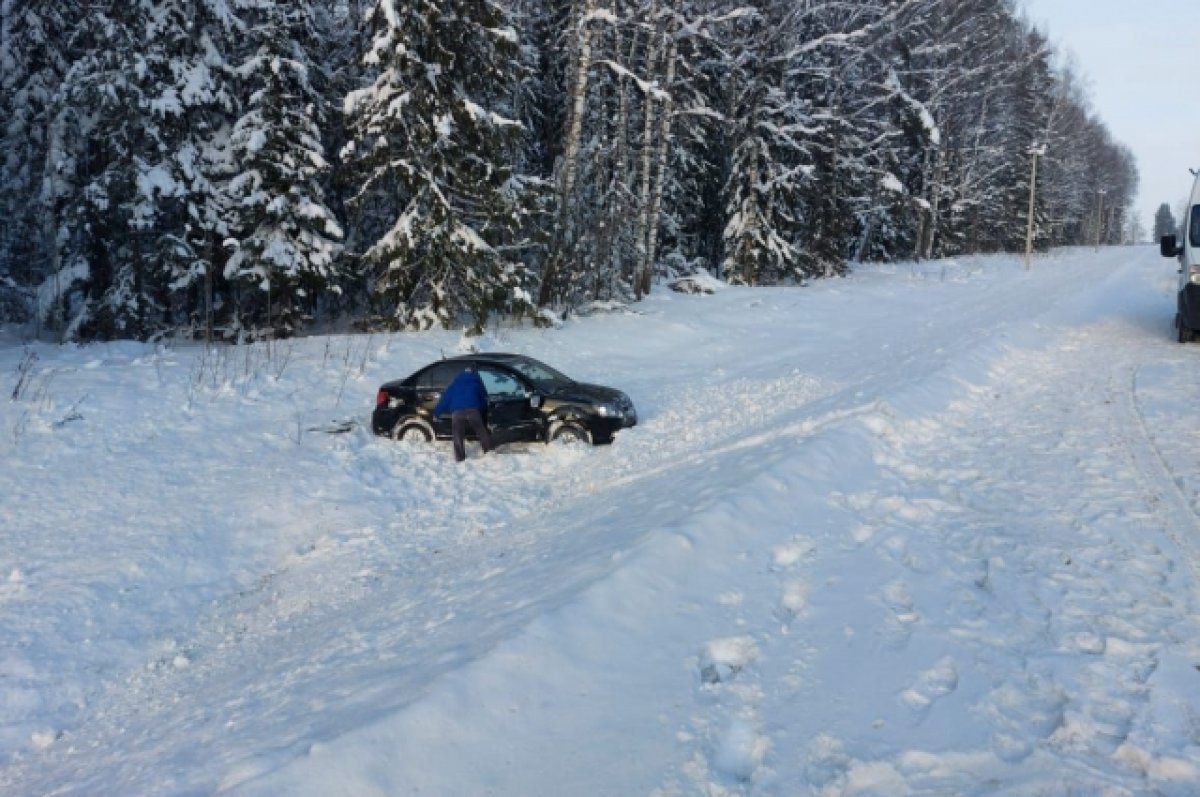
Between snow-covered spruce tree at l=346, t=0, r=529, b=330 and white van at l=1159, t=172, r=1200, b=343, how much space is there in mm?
13097

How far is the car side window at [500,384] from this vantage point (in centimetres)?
1115

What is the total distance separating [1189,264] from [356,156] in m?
17.6

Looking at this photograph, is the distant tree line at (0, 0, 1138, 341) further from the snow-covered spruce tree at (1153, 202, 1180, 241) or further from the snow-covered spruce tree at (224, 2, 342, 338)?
the snow-covered spruce tree at (1153, 202, 1180, 241)

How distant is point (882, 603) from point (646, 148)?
801 inches

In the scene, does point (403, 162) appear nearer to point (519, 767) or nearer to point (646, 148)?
point (646, 148)

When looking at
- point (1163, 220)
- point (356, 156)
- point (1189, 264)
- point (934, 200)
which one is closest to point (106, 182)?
point (356, 156)

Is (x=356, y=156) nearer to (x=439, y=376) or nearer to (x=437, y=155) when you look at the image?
(x=437, y=155)

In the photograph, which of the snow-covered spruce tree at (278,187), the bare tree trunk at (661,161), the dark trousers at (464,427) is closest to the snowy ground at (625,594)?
the dark trousers at (464,427)

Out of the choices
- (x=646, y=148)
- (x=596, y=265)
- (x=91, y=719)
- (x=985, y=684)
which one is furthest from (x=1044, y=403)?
(x=646, y=148)

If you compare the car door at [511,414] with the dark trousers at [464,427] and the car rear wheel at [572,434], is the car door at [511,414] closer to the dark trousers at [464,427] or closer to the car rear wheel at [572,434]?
the dark trousers at [464,427]

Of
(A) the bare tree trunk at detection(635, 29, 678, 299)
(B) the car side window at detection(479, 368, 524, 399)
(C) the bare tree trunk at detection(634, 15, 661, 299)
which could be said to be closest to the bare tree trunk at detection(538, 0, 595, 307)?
(C) the bare tree trunk at detection(634, 15, 661, 299)

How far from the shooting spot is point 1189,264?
44.7ft

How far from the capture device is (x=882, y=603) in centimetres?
501

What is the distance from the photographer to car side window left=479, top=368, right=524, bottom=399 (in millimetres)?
11148
